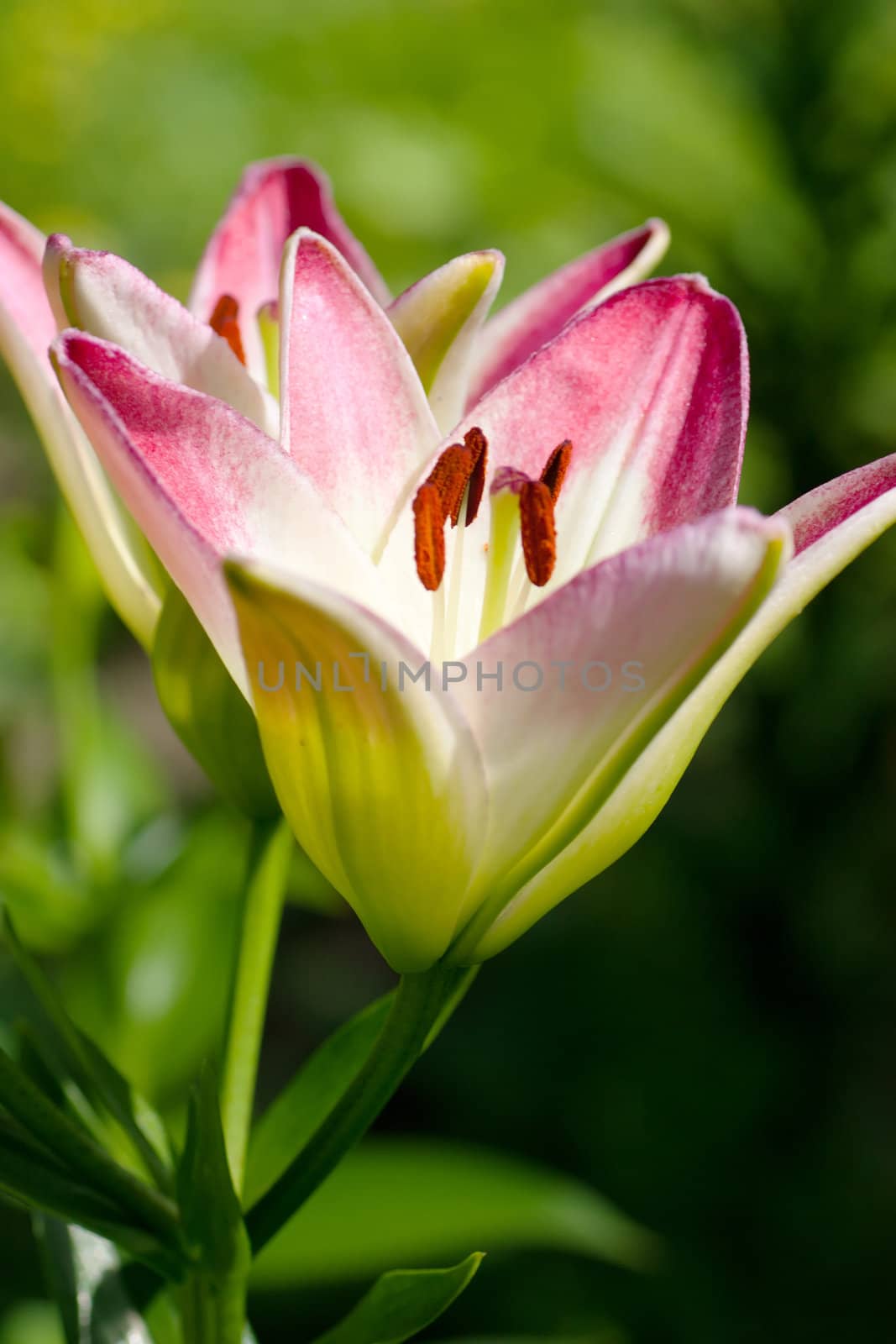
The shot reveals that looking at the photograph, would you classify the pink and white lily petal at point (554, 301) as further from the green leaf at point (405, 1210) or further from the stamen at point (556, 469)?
the green leaf at point (405, 1210)

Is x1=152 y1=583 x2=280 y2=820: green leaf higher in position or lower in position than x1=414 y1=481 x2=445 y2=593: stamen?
lower

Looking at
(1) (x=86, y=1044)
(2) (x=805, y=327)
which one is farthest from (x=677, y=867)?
(1) (x=86, y=1044)

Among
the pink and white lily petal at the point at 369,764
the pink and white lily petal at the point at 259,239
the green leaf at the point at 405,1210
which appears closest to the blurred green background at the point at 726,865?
the green leaf at the point at 405,1210

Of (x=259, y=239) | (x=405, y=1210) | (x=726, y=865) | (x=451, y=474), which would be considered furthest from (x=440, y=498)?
(x=726, y=865)

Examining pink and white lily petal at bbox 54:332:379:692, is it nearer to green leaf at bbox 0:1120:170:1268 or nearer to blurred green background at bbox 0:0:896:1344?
green leaf at bbox 0:1120:170:1268

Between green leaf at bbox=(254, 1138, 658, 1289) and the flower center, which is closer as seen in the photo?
the flower center

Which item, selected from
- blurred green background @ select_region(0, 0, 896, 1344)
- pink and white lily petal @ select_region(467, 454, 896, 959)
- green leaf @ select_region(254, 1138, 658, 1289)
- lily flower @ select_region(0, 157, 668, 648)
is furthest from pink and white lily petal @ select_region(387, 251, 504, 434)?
blurred green background @ select_region(0, 0, 896, 1344)
